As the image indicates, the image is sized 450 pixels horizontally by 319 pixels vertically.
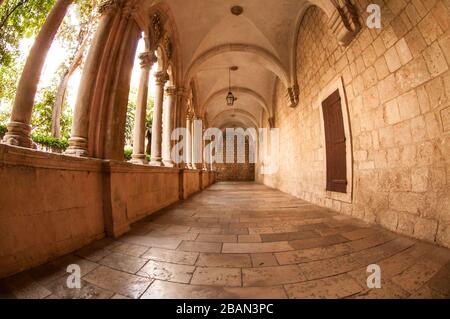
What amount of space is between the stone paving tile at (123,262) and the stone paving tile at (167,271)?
2.8 inches

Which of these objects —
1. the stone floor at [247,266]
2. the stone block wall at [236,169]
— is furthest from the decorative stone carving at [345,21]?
the stone block wall at [236,169]

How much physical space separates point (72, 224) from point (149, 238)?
2.59 ft

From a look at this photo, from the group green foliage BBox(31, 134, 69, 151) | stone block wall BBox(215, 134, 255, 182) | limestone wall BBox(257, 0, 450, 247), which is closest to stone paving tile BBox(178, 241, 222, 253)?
limestone wall BBox(257, 0, 450, 247)

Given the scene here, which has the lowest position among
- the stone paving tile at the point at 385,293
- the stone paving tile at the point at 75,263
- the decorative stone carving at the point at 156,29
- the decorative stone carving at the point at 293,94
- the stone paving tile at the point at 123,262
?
the stone paving tile at the point at 123,262

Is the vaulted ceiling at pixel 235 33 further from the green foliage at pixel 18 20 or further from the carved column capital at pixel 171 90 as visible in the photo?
the green foliage at pixel 18 20

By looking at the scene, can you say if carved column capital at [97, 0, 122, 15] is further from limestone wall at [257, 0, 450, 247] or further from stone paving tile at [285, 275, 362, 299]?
stone paving tile at [285, 275, 362, 299]

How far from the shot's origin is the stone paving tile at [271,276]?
1332mm

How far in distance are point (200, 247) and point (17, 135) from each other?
2114mm

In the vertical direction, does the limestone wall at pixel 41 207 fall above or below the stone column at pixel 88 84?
below

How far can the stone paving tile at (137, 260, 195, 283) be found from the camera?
1397mm

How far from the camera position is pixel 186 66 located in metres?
6.50

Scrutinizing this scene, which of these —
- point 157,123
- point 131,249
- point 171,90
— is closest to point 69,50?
point 171,90

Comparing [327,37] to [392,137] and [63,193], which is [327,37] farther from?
[63,193]
